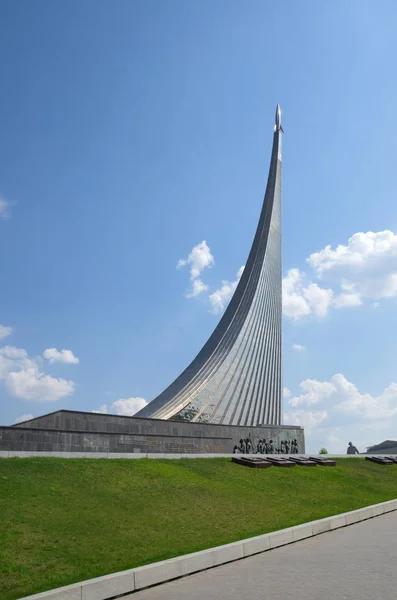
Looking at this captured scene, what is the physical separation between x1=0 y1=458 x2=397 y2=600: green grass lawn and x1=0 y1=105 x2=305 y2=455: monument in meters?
2.15

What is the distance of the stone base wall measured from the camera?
1055cm

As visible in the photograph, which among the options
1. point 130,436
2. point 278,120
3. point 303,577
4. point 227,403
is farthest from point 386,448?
point 303,577

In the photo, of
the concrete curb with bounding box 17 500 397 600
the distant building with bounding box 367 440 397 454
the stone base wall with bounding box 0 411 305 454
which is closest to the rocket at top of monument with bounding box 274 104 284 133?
the distant building with bounding box 367 440 397 454

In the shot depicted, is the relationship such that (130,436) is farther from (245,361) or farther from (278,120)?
(278,120)

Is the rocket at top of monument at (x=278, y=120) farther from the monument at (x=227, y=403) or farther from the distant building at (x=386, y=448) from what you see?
the distant building at (x=386, y=448)

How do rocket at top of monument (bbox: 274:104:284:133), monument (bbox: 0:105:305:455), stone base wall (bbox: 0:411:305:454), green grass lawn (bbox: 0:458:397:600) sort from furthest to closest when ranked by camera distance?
rocket at top of monument (bbox: 274:104:284:133), monument (bbox: 0:105:305:455), stone base wall (bbox: 0:411:305:454), green grass lawn (bbox: 0:458:397:600)

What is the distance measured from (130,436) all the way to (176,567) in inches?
325

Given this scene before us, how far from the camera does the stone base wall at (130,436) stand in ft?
34.6

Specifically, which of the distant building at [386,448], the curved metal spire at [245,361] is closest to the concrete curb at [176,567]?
the curved metal spire at [245,361]

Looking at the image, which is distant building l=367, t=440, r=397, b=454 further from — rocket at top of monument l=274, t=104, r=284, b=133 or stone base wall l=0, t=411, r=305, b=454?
rocket at top of monument l=274, t=104, r=284, b=133

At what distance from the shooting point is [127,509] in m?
6.73

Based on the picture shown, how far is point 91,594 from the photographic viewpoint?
404 centimetres

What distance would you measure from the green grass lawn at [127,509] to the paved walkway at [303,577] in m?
0.55

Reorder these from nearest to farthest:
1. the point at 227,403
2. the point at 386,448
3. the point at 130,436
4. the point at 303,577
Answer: the point at 303,577, the point at 130,436, the point at 227,403, the point at 386,448
